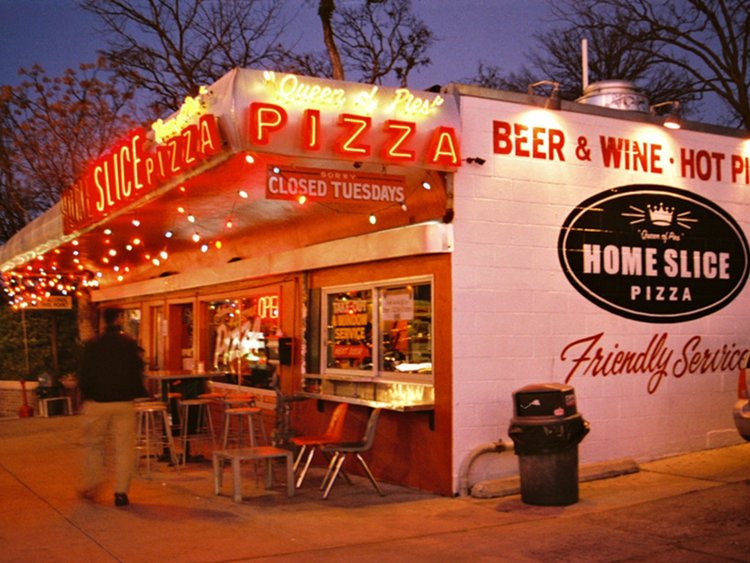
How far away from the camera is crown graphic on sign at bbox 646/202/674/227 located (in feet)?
37.1

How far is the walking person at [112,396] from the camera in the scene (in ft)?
30.2

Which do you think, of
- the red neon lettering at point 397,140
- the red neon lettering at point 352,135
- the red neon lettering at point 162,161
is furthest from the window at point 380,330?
the red neon lettering at point 162,161

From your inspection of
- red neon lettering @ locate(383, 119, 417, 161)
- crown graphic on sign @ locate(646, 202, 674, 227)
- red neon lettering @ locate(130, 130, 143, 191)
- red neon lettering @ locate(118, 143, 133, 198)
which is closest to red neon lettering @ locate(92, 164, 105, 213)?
red neon lettering @ locate(118, 143, 133, 198)

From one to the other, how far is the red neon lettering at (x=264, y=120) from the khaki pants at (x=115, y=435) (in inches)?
124

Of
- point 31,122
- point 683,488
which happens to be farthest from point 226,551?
point 31,122

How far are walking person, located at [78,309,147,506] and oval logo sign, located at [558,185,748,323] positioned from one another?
4995mm

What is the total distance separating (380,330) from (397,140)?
9.41ft

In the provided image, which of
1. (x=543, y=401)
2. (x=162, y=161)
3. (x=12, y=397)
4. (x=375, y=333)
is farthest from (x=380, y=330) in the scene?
(x=12, y=397)

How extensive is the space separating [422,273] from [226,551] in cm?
397

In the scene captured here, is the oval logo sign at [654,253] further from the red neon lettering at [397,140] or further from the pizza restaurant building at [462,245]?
the red neon lettering at [397,140]

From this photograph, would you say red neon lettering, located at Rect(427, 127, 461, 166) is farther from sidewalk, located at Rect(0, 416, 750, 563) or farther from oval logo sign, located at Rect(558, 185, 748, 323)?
sidewalk, located at Rect(0, 416, 750, 563)

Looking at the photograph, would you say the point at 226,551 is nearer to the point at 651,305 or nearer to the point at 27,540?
the point at 27,540

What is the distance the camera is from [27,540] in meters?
7.78

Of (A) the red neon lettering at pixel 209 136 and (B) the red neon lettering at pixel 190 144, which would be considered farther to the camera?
(B) the red neon lettering at pixel 190 144
